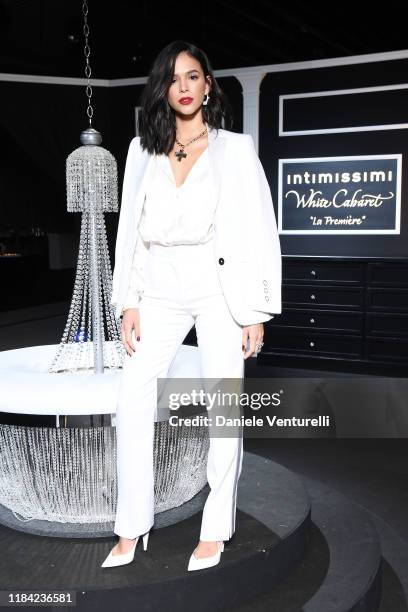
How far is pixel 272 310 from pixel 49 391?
865 mm

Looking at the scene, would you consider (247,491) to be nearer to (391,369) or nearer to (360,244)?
(391,369)

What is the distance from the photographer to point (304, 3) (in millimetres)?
7672

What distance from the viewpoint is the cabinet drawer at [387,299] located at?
18.4 ft

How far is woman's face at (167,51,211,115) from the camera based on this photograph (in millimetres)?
1886

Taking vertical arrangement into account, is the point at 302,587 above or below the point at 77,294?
below

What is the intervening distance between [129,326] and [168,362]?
16 cm

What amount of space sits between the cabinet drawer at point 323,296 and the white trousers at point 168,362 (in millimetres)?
3956

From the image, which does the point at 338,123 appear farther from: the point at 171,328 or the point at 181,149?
the point at 171,328

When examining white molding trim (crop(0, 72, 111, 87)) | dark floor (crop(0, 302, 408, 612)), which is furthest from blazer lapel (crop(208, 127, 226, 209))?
white molding trim (crop(0, 72, 111, 87))

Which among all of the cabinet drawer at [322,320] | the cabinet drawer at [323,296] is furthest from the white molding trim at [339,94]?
the cabinet drawer at [322,320]

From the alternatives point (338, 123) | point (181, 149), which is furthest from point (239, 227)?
point (338, 123)

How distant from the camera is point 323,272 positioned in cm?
587

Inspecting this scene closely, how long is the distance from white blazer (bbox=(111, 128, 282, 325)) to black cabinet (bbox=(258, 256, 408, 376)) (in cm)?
388

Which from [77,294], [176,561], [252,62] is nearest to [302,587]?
[176,561]
